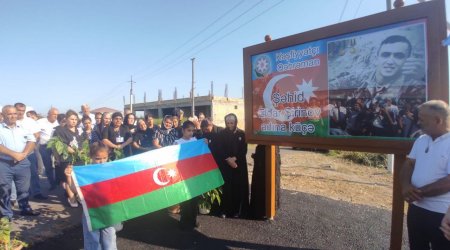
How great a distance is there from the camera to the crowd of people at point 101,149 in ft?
15.1

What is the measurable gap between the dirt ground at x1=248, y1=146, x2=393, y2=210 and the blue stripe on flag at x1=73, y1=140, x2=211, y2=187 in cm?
406

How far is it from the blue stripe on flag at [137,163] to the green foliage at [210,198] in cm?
82

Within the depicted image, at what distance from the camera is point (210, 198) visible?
5.30 metres

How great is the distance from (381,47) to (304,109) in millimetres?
1261

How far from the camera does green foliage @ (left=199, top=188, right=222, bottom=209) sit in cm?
524

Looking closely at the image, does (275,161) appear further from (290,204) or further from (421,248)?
(421,248)

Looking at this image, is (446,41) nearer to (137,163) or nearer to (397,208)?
(397,208)

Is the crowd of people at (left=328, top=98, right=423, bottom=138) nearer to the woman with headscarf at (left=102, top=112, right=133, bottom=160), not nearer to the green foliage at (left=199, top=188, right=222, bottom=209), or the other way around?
the green foliage at (left=199, top=188, right=222, bottom=209)

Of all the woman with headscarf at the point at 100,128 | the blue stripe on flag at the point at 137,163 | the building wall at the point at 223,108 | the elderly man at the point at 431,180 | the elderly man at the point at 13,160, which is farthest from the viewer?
the building wall at the point at 223,108

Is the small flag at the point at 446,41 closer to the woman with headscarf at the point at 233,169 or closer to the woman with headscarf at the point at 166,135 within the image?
the woman with headscarf at the point at 233,169

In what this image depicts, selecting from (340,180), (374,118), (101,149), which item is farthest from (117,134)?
(340,180)

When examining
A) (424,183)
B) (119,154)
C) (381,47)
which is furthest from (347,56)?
(119,154)

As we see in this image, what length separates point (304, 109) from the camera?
14.0 ft

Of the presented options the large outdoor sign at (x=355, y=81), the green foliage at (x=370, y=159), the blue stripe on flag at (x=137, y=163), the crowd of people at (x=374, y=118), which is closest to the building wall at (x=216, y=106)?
the green foliage at (x=370, y=159)
